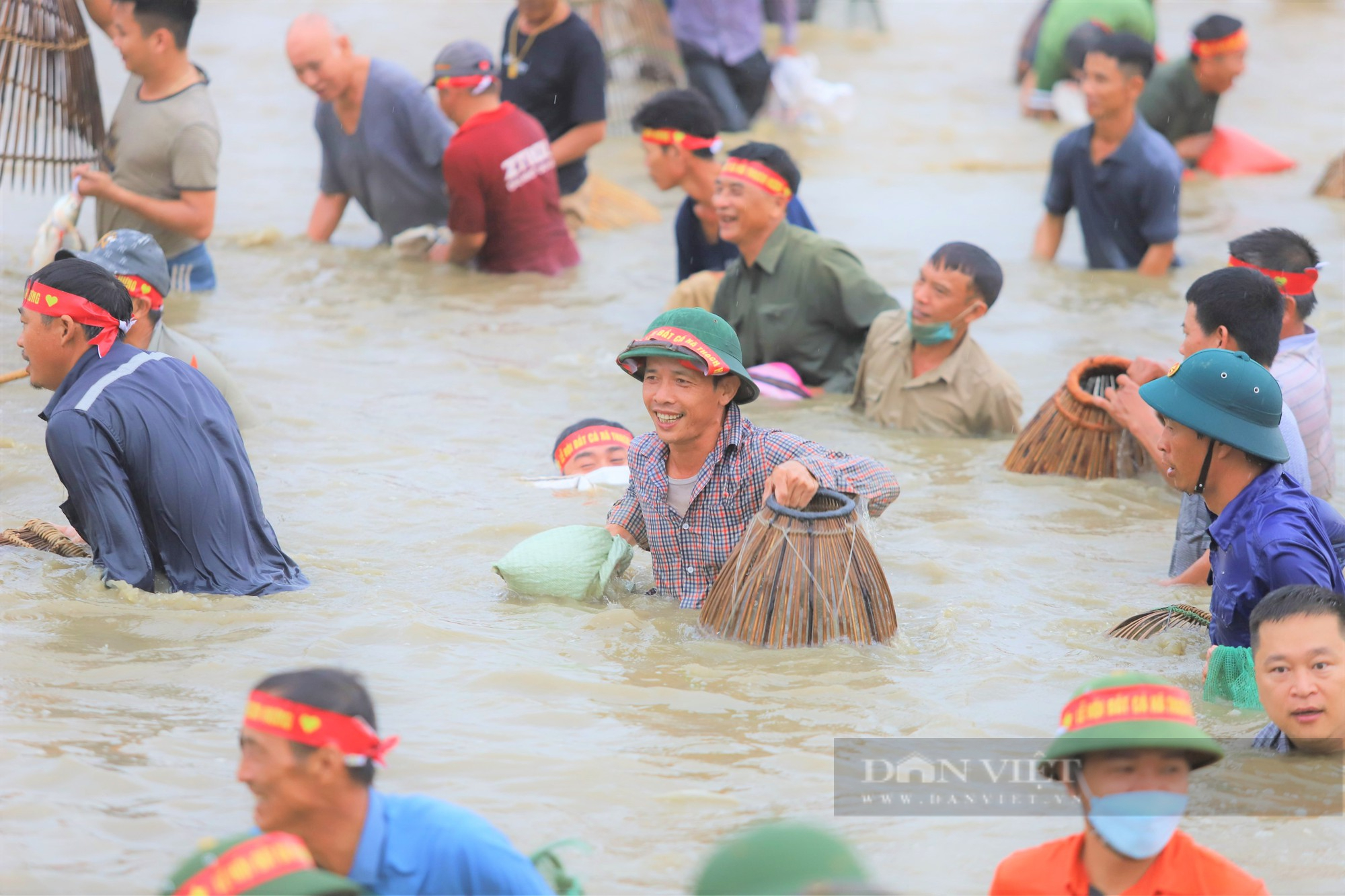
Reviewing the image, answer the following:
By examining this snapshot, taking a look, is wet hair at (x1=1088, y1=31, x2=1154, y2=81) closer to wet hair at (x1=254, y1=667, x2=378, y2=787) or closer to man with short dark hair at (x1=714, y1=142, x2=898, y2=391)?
man with short dark hair at (x1=714, y1=142, x2=898, y2=391)

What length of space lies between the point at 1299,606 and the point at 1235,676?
1.62 ft

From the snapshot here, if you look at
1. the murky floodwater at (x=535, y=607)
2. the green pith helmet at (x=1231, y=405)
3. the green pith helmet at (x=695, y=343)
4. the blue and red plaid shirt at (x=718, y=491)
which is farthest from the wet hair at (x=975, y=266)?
the green pith helmet at (x=1231, y=405)

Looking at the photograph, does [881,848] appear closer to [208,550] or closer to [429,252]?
[208,550]

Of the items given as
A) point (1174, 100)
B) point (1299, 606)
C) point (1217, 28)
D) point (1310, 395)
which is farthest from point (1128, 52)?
point (1299, 606)

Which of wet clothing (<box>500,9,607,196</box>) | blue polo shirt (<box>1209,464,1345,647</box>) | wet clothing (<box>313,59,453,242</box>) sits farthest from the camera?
wet clothing (<box>500,9,607,196</box>)

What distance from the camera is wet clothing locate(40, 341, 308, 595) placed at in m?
4.33

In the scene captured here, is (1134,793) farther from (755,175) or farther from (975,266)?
(755,175)

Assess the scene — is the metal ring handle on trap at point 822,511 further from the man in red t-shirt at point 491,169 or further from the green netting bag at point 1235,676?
the man in red t-shirt at point 491,169

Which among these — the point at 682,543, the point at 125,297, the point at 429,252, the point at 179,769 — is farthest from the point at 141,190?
the point at 179,769

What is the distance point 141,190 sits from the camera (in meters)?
7.41

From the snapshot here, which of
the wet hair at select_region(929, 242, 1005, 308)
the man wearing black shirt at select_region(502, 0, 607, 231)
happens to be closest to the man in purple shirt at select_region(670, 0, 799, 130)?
the man wearing black shirt at select_region(502, 0, 607, 231)

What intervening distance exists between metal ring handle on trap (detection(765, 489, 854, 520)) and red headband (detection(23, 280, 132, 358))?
6.34 feet

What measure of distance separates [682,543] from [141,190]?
3985mm

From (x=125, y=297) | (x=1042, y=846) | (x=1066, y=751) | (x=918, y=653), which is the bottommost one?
(x=918, y=653)
